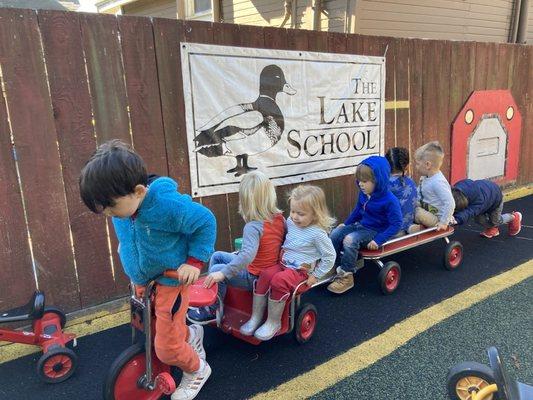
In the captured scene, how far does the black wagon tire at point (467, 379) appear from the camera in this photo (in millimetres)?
2061

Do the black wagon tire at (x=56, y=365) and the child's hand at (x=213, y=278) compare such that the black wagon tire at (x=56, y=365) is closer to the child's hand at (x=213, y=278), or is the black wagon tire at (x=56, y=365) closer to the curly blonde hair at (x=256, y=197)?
the child's hand at (x=213, y=278)

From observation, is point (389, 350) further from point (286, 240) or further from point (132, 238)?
point (132, 238)

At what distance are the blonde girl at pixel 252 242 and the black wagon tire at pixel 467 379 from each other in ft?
4.59

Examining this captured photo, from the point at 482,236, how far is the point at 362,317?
2.75 metres

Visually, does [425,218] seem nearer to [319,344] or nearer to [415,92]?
[319,344]

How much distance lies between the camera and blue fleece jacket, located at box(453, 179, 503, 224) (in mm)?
4723

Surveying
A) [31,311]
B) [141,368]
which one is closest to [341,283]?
[141,368]

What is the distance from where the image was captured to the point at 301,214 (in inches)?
124

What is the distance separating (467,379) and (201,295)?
4.96 feet

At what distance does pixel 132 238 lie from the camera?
→ 2338 mm

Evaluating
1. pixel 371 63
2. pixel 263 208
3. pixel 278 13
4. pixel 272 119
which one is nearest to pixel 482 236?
pixel 371 63

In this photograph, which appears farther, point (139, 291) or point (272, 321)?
point (272, 321)

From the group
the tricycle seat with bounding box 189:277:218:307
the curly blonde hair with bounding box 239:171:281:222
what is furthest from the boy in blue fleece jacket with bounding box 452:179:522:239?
the tricycle seat with bounding box 189:277:218:307

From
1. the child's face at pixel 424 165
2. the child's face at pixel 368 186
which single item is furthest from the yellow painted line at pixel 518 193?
the child's face at pixel 368 186
